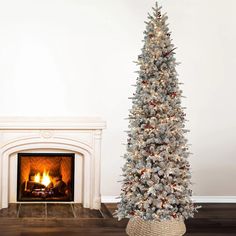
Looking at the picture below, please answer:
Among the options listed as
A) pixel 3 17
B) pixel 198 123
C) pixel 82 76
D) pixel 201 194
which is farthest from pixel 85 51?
pixel 201 194

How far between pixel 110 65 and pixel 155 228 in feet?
7.21

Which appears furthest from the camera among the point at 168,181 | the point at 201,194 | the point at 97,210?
the point at 201,194

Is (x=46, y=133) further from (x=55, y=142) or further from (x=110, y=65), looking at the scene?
(x=110, y=65)

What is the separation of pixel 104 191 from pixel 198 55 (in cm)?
174

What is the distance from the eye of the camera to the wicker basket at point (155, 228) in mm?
5254

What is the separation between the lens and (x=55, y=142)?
669cm

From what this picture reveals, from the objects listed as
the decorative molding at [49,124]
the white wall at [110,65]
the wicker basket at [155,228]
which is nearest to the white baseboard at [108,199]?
the white wall at [110,65]

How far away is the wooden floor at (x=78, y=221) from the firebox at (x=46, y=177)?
14 centimetres

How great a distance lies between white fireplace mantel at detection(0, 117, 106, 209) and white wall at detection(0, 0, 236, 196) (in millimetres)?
237

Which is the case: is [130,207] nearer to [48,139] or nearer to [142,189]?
[142,189]

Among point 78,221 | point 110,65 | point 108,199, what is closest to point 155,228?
point 78,221

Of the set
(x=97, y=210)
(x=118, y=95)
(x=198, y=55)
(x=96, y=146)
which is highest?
(x=198, y=55)

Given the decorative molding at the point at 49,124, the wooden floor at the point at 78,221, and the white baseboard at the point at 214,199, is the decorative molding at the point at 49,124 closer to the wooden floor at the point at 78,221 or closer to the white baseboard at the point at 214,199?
the wooden floor at the point at 78,221

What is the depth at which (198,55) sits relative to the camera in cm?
698
